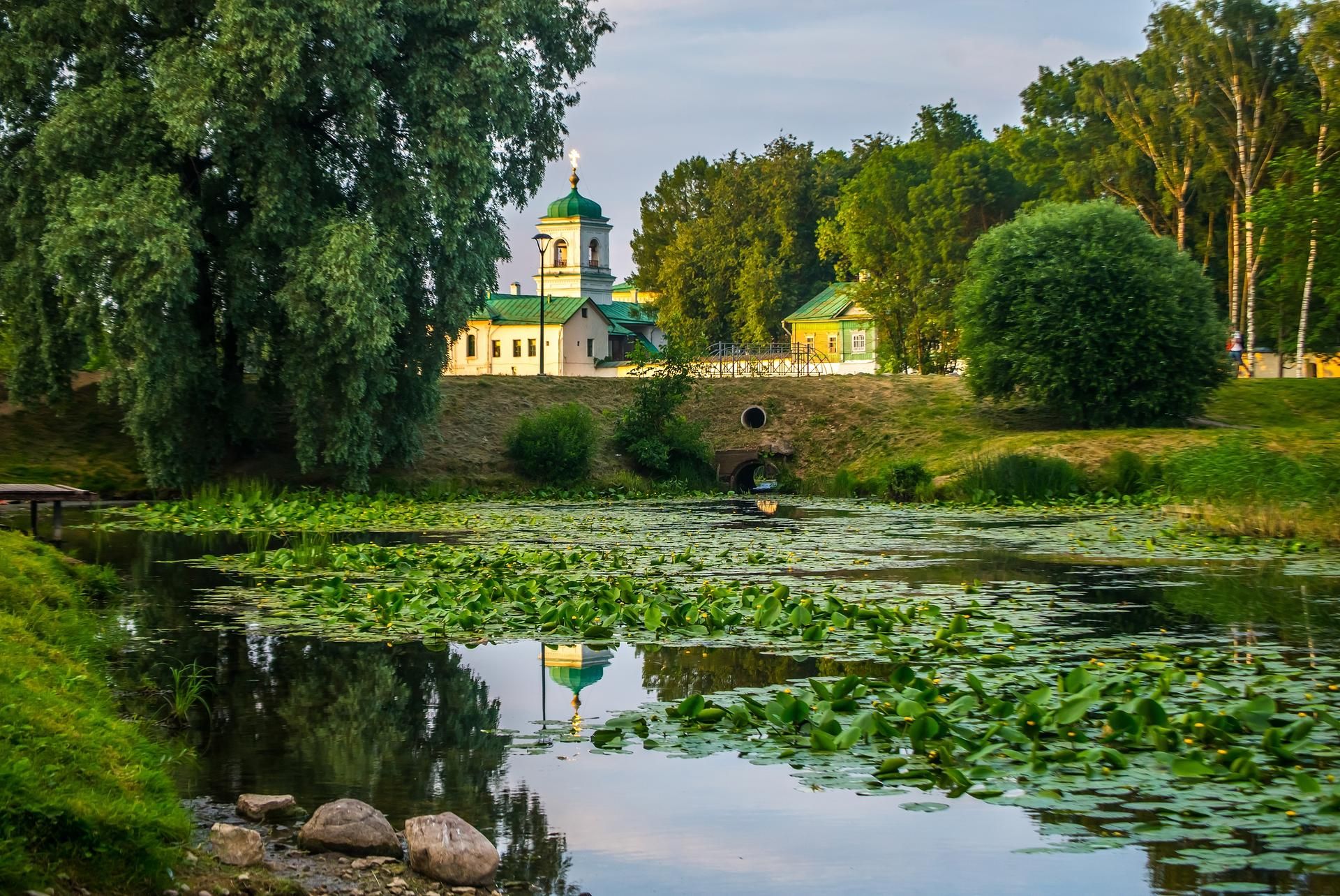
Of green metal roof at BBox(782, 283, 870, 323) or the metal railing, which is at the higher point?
green metal roof at BBox(782, 283, 870, 323)

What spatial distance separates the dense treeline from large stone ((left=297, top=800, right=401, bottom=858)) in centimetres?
3456

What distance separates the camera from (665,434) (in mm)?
37469

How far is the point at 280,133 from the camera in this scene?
27.4 meters

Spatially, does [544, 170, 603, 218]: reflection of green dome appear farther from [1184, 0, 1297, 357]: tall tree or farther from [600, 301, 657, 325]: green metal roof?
[1184, 0, 1297, 357]: tall tree

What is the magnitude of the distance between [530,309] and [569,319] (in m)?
3.46

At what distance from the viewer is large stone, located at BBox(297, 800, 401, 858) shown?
19.7 feet

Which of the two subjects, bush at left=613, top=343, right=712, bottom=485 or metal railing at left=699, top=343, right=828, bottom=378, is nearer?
bush at left=613, top=343, right=712, bottom=485

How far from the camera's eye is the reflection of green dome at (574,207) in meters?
93.4

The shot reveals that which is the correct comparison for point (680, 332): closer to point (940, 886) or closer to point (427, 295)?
point (427, 295)

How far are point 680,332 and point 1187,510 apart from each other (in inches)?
1811

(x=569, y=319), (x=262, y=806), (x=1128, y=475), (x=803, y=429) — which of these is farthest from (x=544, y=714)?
(x=569, y=319)

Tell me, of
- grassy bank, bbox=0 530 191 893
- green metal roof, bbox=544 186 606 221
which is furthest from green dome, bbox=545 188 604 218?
grassy bank, bbox=0 530 191 893

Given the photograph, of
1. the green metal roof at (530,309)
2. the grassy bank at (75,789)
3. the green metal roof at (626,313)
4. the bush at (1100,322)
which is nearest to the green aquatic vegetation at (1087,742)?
the grassy bank at (75,789)

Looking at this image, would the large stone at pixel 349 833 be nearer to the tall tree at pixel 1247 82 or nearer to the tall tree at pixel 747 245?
the tall tree at pixel 1247 82
